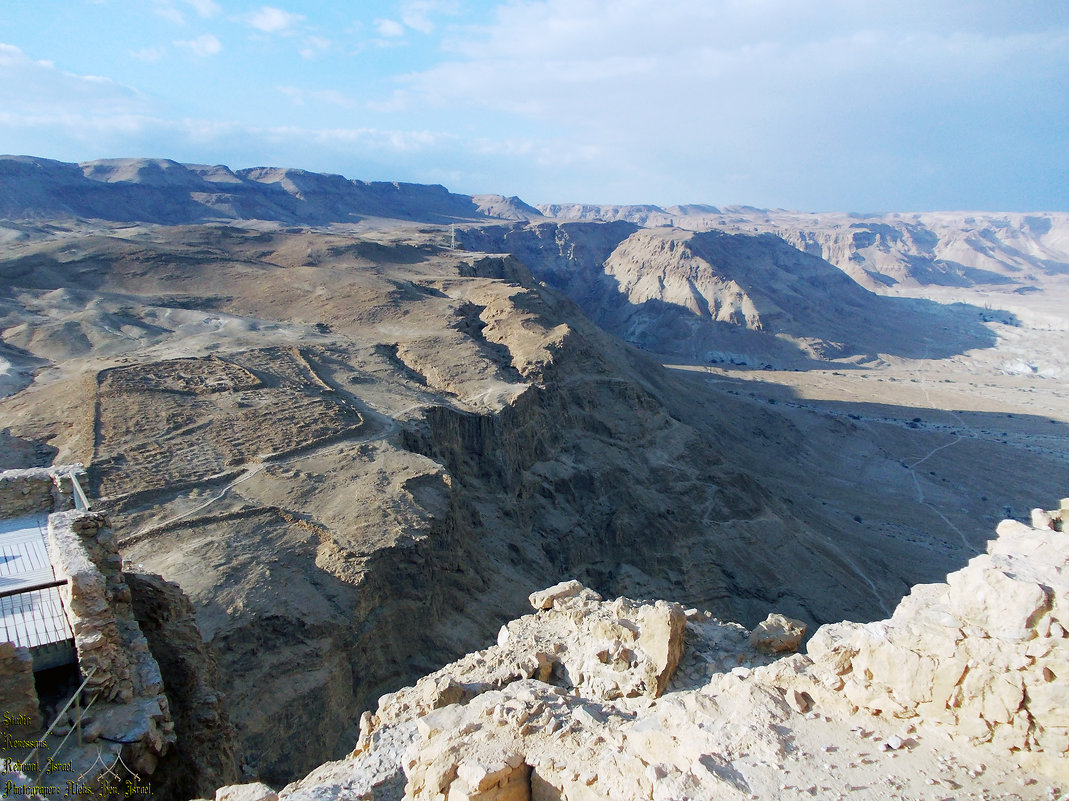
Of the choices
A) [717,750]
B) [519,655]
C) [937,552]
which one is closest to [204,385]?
[519,655]

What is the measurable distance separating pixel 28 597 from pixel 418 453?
17.1 m

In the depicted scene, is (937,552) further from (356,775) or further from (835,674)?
(356,775)

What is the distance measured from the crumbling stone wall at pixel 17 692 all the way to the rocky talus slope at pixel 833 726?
2478mm

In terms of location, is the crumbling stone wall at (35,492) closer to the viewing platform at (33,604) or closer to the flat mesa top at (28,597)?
the flat mesa top at (28,597)

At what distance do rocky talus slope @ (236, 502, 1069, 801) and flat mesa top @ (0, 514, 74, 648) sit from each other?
3.30 metres

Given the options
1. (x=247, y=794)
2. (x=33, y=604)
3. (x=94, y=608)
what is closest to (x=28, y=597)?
(x=33, y=604)

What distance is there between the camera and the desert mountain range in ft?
59.6

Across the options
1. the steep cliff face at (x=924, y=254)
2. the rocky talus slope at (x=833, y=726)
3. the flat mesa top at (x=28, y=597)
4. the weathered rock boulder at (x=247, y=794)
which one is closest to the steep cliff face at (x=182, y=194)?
the steep cliff face at (x=924, y=254)

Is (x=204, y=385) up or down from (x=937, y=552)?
up

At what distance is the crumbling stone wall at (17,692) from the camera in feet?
21.8

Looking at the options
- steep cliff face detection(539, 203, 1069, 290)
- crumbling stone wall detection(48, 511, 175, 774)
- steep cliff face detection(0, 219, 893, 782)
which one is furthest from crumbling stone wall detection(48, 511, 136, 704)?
steep cliff face detection(539, 203, 1069, 290)

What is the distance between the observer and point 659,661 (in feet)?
31.7

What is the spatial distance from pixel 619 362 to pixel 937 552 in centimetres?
2201

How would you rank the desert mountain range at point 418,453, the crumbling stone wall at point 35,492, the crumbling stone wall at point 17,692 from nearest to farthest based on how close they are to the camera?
the crumbling stone wall at point 17,692, the crumbling stone wall at point 35,492, the desert mountain range at point 418,453
